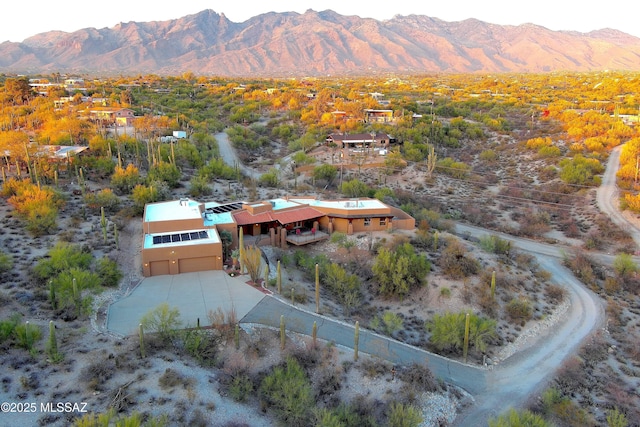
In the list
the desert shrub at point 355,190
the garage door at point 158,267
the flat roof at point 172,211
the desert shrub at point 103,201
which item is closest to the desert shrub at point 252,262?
the garage door at point 158,267

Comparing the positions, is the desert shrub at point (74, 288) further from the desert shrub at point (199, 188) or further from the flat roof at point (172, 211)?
the desert shrub at point (199, 188)

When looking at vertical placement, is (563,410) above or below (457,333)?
below

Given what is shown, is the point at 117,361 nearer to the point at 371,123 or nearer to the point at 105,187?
the point at 105,187

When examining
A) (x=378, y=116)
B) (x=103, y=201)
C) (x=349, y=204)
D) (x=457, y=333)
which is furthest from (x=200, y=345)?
(x=378, y=116)

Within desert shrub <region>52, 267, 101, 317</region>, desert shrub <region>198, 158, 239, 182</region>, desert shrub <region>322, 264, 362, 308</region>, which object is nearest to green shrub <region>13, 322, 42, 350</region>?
desert shrub <region>52, 267, 101, 317</region>

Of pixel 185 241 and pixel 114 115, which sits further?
pixel 114 115

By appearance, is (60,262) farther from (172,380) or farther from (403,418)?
(403,418)
